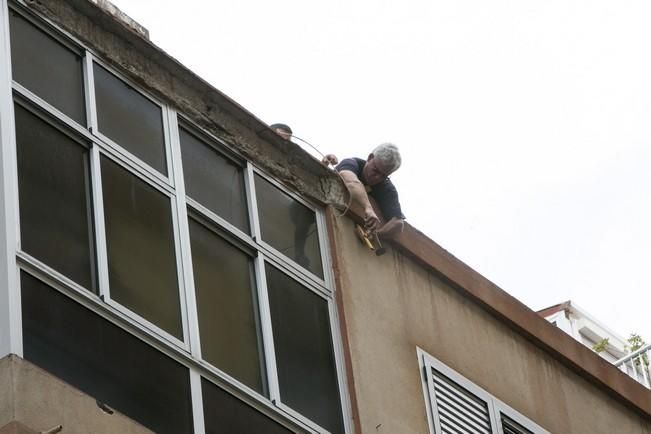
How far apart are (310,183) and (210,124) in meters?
1.15

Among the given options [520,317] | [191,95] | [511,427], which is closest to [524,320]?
[520,317]

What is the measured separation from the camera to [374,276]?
12141 mm

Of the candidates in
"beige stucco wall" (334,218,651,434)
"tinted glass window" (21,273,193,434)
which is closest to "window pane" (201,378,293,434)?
"tinted glass window" (21,273,193,434)

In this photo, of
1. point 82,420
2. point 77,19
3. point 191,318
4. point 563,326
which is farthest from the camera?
point 563,326

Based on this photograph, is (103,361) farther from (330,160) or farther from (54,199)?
(330,160)

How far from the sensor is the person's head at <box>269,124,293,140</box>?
11921 mm

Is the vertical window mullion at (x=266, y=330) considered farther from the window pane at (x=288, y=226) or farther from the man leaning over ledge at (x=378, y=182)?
the man leaning over ledge at (x=378, y=182)

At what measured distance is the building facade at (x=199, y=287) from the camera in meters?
8.84

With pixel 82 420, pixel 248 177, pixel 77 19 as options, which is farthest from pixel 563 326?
pixel 82 420

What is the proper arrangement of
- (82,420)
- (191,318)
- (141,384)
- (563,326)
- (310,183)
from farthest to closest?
(563,326), (310,183), (191,318), (141,384), (82,420)

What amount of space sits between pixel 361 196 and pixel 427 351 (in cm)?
135

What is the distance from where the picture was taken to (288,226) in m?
11.7

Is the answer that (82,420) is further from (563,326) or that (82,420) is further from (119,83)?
(563,326)

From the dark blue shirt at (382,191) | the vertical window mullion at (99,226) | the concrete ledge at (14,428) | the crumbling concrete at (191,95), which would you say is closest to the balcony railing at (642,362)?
the dark blue shirt at (382,191)
